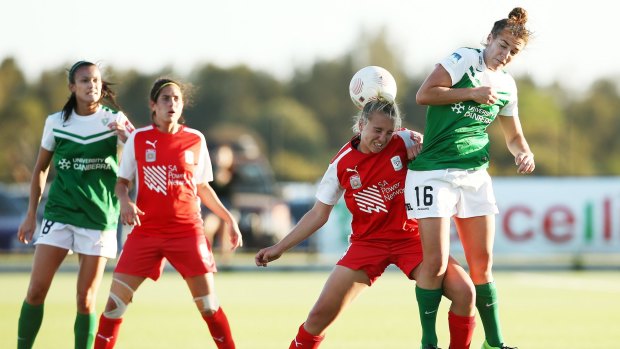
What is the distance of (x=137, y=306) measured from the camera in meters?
13.0

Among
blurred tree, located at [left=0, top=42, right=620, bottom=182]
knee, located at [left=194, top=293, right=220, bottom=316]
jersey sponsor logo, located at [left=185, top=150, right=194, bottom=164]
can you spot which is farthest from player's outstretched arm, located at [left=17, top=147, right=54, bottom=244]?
blurred tree, located at [left=0, top=42, right=620, bottom=182]

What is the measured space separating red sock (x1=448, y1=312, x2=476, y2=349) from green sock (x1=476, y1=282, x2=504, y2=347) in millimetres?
285

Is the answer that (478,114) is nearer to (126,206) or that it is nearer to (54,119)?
(126,206)

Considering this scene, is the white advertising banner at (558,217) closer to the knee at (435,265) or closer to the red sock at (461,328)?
the red sock at (461,328)

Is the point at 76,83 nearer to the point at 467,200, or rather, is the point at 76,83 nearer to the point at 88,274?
the point at 88,274

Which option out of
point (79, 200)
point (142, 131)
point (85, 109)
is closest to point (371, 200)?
point (142, 131)

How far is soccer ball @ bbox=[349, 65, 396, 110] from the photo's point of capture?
7.04 metres

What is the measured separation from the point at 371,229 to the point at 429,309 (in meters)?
0.56

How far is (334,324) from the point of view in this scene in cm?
1055

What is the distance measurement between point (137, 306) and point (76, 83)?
5.82m

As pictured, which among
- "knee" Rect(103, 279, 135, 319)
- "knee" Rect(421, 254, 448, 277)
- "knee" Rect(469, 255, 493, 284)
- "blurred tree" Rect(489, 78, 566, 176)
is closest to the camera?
"knee" Rect(421, 254, 448, 277)

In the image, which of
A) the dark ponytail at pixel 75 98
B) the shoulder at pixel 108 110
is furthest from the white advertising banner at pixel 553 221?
the shoulder at pixel 108 110

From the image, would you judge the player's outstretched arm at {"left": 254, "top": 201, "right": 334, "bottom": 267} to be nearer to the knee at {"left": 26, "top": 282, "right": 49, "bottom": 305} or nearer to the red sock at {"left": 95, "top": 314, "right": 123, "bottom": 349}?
the red sock at {"left": 95, "top": 314, "right": 123, "bottom": 349}

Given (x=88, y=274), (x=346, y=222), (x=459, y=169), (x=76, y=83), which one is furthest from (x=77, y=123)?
(x=346, y=222)
